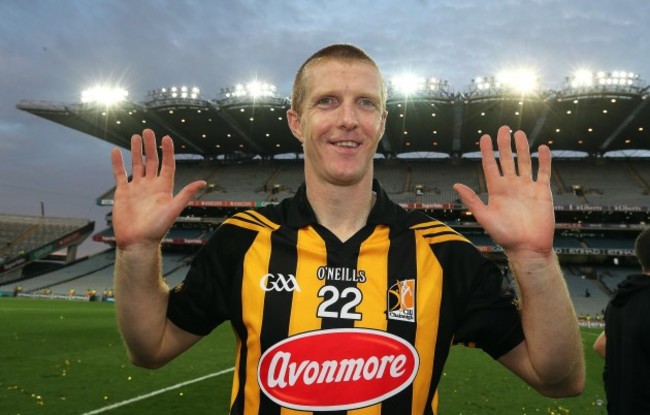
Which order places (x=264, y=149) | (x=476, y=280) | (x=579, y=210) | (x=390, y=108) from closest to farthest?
(x=476, y=280)
(x=390, y=108)
(x=579, y=210)
(x=264, y=149)

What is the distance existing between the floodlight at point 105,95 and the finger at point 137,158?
126ft

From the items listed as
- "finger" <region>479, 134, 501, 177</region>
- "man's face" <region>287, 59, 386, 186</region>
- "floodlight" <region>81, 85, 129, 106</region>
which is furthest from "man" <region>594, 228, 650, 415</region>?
"floodlight" <region>81, 85, 129, 106</region>

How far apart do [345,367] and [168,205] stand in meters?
0.94

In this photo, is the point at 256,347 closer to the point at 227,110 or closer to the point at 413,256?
the point at 413,256

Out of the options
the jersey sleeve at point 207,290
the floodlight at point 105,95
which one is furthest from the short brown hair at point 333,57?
the floodlight at point 105,95

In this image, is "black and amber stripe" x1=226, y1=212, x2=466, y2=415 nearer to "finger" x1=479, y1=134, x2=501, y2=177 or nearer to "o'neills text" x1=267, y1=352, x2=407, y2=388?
"o'neills text" x1=267, y1=352, x2=407, y2=388

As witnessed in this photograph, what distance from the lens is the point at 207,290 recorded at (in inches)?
81.3

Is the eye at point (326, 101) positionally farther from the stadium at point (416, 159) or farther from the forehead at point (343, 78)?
the stadium at point (416, 159)

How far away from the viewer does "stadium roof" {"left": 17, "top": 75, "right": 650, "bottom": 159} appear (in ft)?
105

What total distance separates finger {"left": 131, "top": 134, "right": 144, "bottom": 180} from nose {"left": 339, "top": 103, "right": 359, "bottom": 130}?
2.79 feet

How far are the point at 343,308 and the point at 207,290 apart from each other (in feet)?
1.92

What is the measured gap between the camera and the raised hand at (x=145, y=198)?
1.89 metres

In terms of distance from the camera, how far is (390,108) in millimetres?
34656

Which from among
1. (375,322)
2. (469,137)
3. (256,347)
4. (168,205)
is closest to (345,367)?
(375,322)
